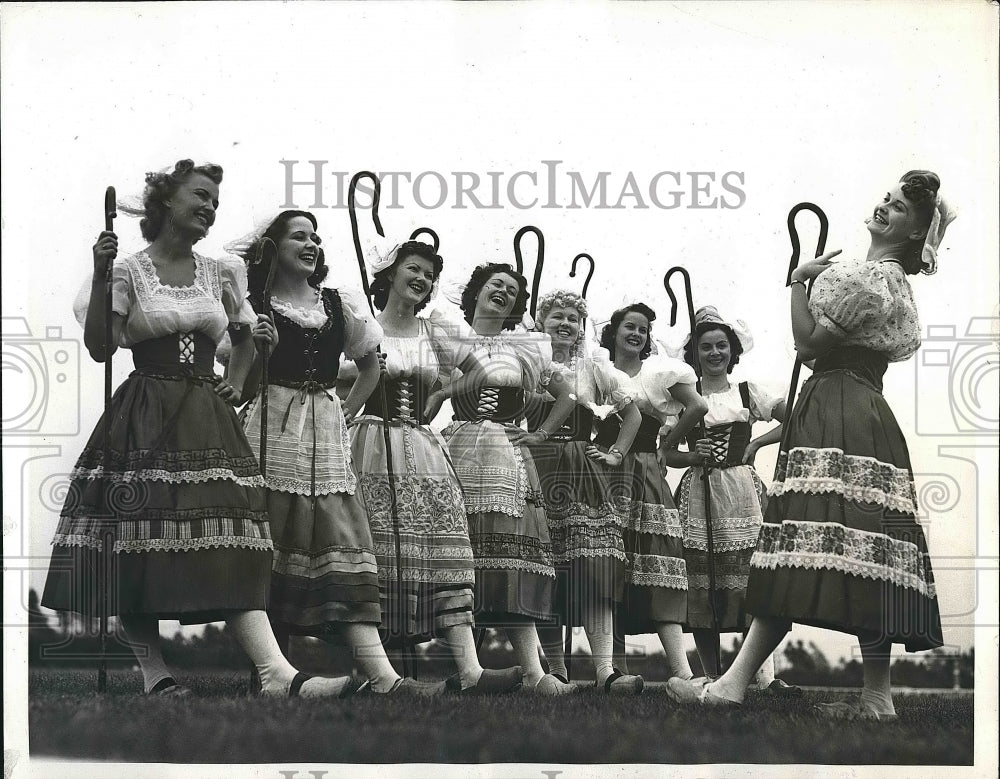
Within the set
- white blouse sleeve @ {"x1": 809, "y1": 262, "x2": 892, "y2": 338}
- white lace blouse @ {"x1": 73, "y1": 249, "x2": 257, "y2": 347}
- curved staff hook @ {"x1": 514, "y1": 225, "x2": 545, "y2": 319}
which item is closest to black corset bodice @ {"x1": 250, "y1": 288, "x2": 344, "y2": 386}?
white lace blouse @ {"x1": 73, "y1": 249, "x2": 257, "y2": 347}

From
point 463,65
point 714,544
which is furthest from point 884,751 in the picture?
point 463,65

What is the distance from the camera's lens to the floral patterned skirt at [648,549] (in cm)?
620

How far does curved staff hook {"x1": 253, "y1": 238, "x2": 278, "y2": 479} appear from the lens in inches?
230

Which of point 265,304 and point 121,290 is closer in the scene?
point 121,290

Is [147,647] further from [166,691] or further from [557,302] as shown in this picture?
[557,302]

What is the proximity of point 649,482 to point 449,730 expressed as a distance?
1.34 m

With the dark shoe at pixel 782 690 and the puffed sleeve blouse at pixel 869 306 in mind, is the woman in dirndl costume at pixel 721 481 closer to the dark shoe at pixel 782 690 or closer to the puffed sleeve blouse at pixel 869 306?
the dark shoe at pixel 782 690

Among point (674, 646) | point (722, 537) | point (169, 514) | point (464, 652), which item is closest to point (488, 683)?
point (464, 652)

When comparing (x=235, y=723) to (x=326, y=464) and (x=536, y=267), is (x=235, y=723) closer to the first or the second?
(x=326, y=464)

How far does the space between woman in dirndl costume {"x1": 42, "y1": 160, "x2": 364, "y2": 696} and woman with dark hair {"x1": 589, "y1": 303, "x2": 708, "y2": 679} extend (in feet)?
4.33

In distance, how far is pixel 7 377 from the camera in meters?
6.20

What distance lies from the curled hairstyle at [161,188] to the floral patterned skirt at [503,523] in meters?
1.44

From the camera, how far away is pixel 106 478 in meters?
5.78

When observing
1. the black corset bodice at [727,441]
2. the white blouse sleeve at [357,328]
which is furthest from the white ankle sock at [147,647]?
the black corset bodice at [727,441]
